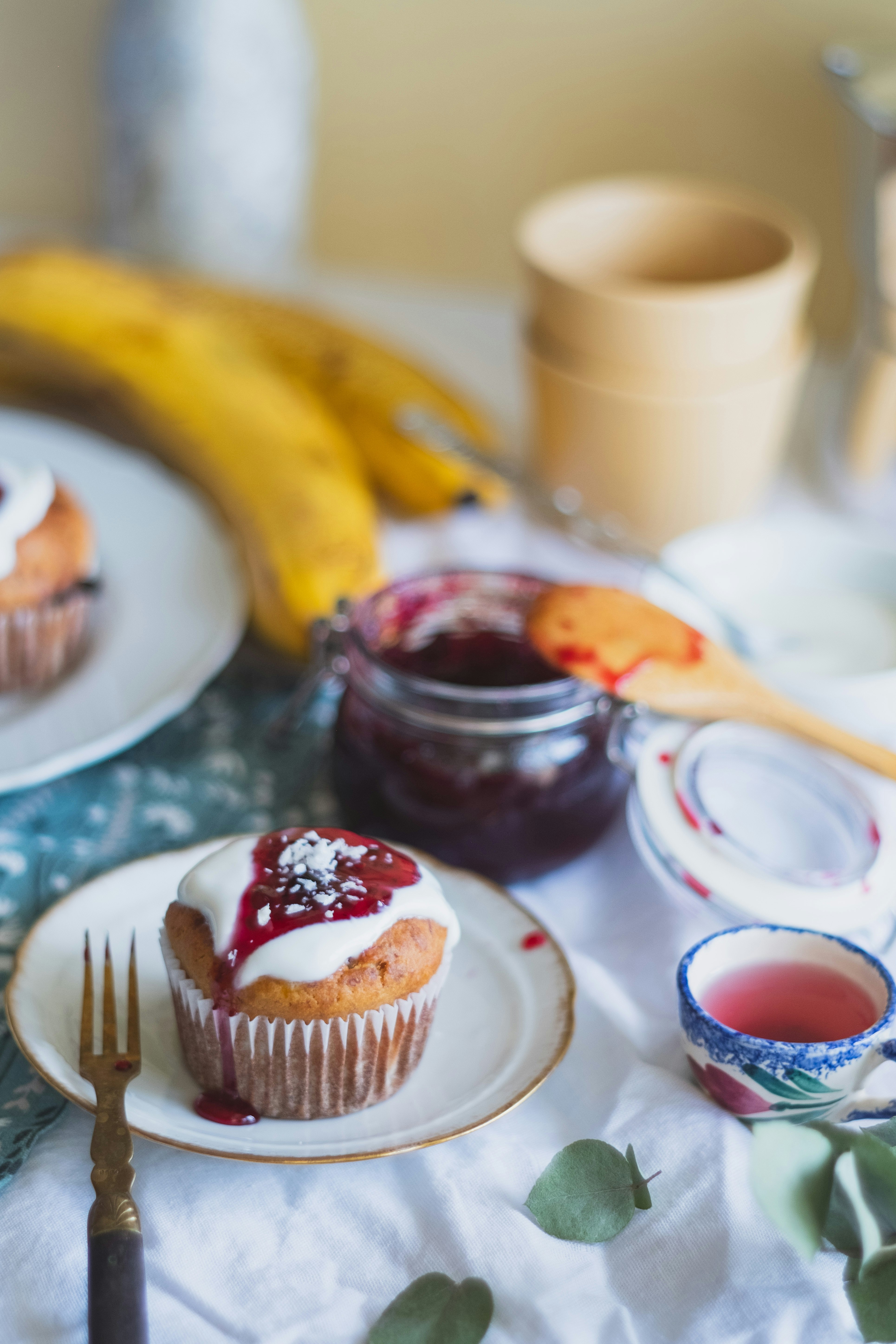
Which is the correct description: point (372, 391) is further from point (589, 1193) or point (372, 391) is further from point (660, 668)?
point (589, 1193)

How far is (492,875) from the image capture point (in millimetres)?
825

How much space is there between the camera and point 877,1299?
1.76 feet

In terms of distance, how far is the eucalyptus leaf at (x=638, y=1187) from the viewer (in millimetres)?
619

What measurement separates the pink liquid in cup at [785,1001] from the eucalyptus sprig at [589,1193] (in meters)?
0.09

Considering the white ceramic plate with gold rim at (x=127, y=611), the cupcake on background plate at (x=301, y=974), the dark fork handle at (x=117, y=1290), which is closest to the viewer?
the dark fork handle at (x=117, y=1290)

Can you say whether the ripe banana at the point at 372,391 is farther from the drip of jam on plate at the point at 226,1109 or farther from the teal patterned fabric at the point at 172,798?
the drip of jam on plate at the point at 226,1109

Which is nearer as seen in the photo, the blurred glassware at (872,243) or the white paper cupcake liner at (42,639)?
the white paper cupcake liner at (42,639)

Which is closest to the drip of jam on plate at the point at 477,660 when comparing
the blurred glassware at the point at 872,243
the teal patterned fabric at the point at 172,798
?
the teal patterned fabric at the point at 172,798

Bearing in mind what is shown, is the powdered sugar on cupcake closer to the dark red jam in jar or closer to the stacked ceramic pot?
the dark red jam in jar

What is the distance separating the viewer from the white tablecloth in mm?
568

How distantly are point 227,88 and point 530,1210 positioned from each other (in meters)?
1.26

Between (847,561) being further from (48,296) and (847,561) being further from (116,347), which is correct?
(48,296)

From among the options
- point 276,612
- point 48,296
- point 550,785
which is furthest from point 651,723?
point 48,296

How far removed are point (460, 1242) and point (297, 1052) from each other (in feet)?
0.40
